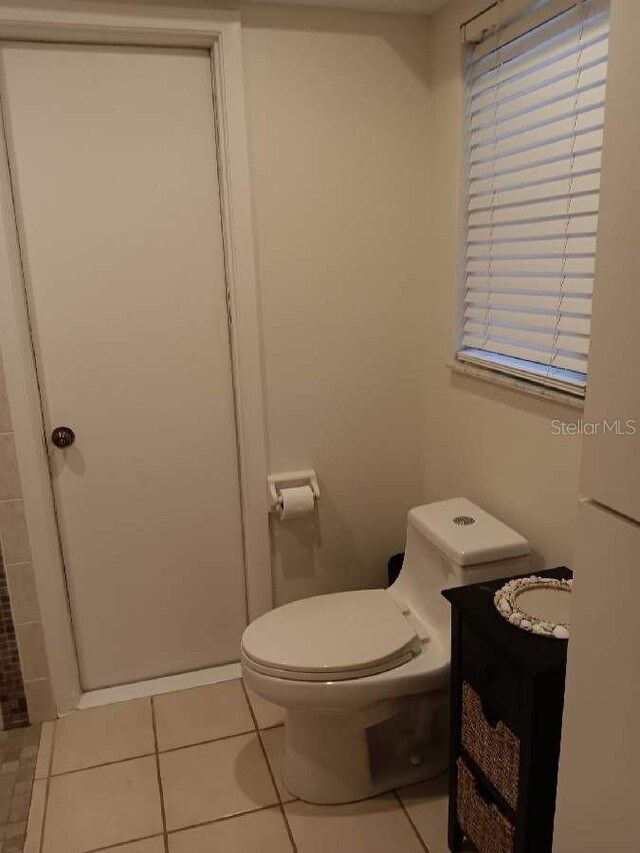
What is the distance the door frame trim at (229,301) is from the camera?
1.83 meters

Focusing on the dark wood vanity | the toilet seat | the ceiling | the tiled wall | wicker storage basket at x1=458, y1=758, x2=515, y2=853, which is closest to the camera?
the dark wood vanity

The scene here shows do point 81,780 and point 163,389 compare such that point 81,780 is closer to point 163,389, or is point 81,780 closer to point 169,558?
point 169,558

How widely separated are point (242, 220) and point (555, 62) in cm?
96

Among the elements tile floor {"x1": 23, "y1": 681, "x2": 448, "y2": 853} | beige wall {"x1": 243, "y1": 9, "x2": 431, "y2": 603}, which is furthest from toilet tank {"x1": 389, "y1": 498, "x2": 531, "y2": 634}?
tile floor {"x1": 23, "y1": 681, "x2": 448, "y2": 853}

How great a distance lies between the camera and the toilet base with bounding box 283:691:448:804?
1.81 m

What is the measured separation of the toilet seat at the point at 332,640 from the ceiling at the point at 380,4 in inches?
70.1

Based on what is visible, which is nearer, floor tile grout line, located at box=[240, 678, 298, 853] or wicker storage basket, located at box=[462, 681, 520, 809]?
wicker storage basket, located at box=[462, 681, 520, 809]

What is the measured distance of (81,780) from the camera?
1.96m

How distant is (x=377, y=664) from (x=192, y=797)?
724mm

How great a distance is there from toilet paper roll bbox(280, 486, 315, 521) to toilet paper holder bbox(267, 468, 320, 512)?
0.07ft

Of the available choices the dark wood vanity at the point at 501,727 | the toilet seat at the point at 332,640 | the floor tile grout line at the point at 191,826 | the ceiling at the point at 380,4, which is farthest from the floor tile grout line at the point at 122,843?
the ceiling at the point at 380,4

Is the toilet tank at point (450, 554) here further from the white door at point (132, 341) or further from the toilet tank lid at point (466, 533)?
the white door at point (132, 341)

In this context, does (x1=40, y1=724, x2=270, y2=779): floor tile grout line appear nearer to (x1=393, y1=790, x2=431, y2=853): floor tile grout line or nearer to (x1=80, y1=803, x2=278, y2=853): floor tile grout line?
(x1=80, y1=803, x2=278, y2=853): floor tile grout line

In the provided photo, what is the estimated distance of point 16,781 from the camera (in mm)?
1966
